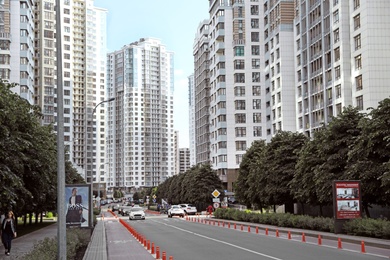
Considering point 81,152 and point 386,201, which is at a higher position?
point 81,152

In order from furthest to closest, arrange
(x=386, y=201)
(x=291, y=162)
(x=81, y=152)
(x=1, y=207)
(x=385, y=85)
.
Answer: (x=81, y=152) → (x=385, y=85) → (x=291, y=162) → (x=386, y=201) → (x=1, y=207)

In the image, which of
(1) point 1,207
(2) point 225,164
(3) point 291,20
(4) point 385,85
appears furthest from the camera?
(2) point 225,164

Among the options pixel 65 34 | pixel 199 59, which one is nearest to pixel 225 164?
pixel 199 59

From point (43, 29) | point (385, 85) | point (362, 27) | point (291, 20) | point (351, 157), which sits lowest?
point (351, 157)

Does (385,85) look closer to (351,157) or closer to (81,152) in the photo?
(351,157)

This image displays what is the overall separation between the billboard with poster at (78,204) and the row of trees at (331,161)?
14346 millimetres

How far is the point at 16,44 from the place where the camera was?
83.9 meters

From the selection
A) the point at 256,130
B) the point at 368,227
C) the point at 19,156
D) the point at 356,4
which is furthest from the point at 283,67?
the point at 19,156

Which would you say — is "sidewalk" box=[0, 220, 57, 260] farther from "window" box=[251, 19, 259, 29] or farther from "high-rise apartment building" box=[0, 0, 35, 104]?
"window" box=[251, 19, 259, 29]

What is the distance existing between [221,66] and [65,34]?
185 ft

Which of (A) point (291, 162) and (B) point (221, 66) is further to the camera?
(B) point (221, 66)

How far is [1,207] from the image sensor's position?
804 inches

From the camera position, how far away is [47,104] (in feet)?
447

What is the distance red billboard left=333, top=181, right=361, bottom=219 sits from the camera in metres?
30.4
